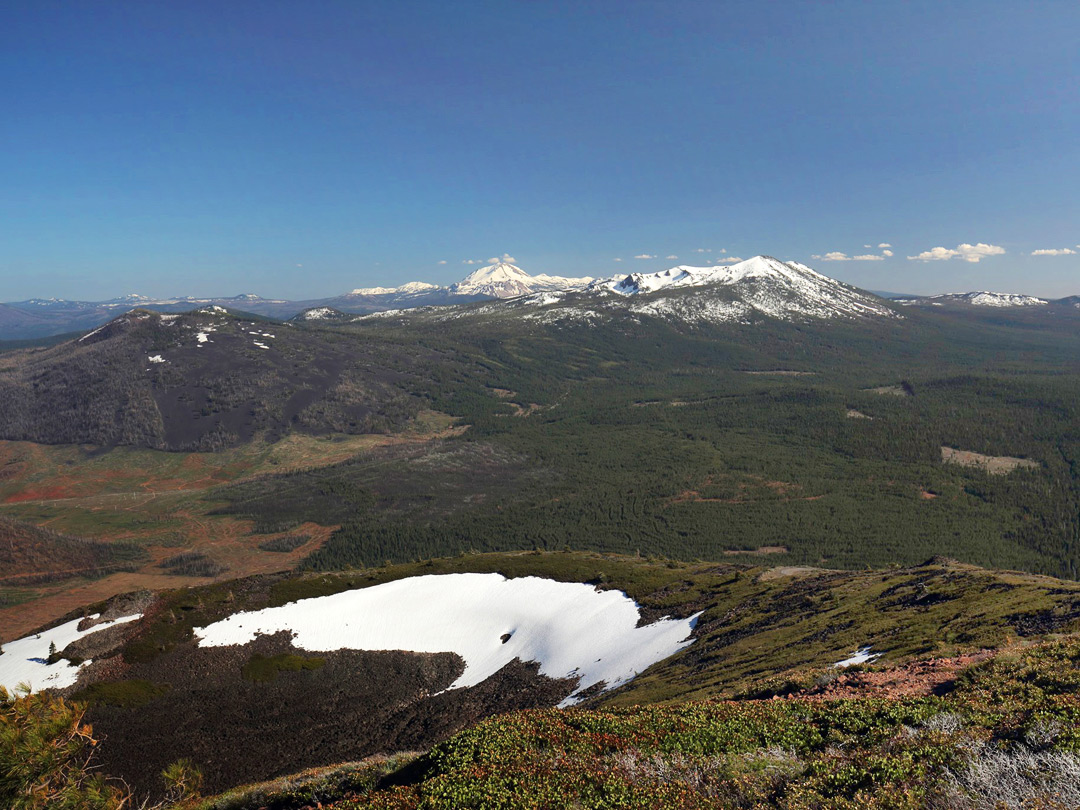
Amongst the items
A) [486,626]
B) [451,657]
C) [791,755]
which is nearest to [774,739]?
[791,755]

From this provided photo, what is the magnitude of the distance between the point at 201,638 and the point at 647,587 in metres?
54.0

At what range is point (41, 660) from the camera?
59.6m

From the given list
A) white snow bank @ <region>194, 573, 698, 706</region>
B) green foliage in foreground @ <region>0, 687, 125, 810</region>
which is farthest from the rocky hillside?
green foliage in foreground @ <region>0, 687, 125, 810</region>

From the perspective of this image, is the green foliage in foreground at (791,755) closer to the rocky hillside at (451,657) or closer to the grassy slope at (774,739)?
the grassy slope at (774,739)

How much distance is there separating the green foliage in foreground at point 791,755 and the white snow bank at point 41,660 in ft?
170

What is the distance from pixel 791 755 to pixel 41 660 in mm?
77382

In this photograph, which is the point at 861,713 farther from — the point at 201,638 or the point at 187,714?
the point at 201,638

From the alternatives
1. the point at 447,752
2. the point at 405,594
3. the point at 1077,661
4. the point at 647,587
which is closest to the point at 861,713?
the point at 1077,661

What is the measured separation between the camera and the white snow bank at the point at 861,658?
3234cm

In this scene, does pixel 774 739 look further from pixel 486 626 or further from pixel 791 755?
pixel 486 626

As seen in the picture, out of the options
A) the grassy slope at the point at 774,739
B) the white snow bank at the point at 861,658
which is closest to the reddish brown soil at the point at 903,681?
the grassy slope at the point at 774,739

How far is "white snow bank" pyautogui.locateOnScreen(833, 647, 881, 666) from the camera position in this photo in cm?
3234

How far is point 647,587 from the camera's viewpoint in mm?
70125

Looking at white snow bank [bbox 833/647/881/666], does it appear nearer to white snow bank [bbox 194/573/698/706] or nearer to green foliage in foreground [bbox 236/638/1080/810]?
green foliage in foreground [bbox 236/638/1080/810]
